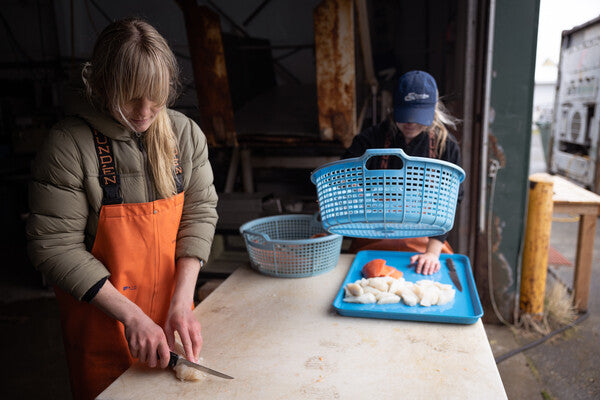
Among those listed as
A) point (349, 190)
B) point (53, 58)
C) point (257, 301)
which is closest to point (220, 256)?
point (257, 301)

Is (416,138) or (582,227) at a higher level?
(416,138)

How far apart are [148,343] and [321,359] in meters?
0.49

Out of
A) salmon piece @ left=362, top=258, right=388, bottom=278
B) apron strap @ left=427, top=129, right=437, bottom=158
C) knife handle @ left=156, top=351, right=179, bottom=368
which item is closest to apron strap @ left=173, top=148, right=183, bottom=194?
knife handle @ left=156, top=351, right=179, bottom=368

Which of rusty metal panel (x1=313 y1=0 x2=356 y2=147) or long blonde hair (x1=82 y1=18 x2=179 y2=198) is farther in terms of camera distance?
rusty metal panel (x1=313 y1=0 x2=356 y2=147)

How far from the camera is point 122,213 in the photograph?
134 cm

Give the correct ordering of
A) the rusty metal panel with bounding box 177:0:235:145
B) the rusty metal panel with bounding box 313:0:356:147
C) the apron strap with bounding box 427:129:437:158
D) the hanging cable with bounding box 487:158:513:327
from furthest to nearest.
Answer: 1. the hanging cable with bounding box 487:158:513:327
2. the rusty metal panel with bounding box 177:0:235:145
3. the rusty metal panel with bounding box 313:0:356:147
4. the apron strap with bounding box 427:129:437:158

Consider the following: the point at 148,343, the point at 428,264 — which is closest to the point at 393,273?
the point at 428,264

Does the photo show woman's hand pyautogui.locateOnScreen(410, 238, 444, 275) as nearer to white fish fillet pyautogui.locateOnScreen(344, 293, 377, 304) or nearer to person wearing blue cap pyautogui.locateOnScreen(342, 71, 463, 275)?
person wearing blue cap pyautogui.locateOnScreen(342, 71, 463, 275)

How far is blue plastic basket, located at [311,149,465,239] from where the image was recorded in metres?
1.21

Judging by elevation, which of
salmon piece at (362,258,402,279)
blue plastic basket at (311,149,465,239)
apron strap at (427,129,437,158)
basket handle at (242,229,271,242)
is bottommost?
salmon piece at (362,258,402,279)

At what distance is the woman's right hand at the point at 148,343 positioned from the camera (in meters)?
1.19

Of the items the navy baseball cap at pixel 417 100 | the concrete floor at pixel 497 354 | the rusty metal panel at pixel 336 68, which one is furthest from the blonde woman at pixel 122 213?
the concrete floor at pixel 497 354

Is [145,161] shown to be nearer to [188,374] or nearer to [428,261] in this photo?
[188,374]

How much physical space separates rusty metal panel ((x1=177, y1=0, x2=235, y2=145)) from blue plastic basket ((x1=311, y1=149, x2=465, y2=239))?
2165 millimetres
